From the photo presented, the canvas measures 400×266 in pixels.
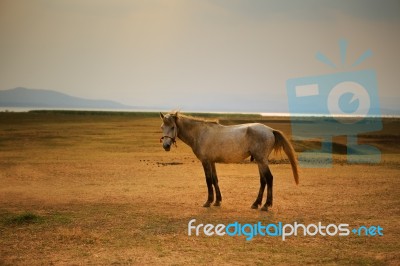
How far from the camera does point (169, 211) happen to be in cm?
1059

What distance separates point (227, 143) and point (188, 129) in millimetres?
1210

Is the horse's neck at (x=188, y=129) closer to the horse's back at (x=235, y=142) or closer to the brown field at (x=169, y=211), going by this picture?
the horse's back at (x=235, y=142)

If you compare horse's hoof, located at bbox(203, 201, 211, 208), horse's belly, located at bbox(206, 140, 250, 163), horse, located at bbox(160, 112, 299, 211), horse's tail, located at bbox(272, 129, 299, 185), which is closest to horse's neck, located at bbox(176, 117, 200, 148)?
horse, located at bbox(160, 112, 299, 211)

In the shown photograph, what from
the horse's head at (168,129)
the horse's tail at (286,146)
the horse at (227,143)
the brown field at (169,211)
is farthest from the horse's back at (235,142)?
the brown field at (169,211)

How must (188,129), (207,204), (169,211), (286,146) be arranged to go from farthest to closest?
→ (188,129), (207,204), (286,146), (169,211)

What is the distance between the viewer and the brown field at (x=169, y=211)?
708 cm

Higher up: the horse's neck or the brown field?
the horse's neck

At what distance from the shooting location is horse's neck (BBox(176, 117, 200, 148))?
1156cm

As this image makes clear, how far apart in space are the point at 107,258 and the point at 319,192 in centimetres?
844

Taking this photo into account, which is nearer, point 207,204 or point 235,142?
point 235,142

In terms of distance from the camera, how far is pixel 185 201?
1198 cm

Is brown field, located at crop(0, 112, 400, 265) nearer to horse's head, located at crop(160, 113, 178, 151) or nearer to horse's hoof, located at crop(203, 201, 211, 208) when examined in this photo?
horse's hoof, located at crop(203, 201, 211, 208)

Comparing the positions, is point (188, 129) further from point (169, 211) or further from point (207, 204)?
point (169, 211)

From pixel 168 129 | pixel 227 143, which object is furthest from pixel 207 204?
pixel 168 129
